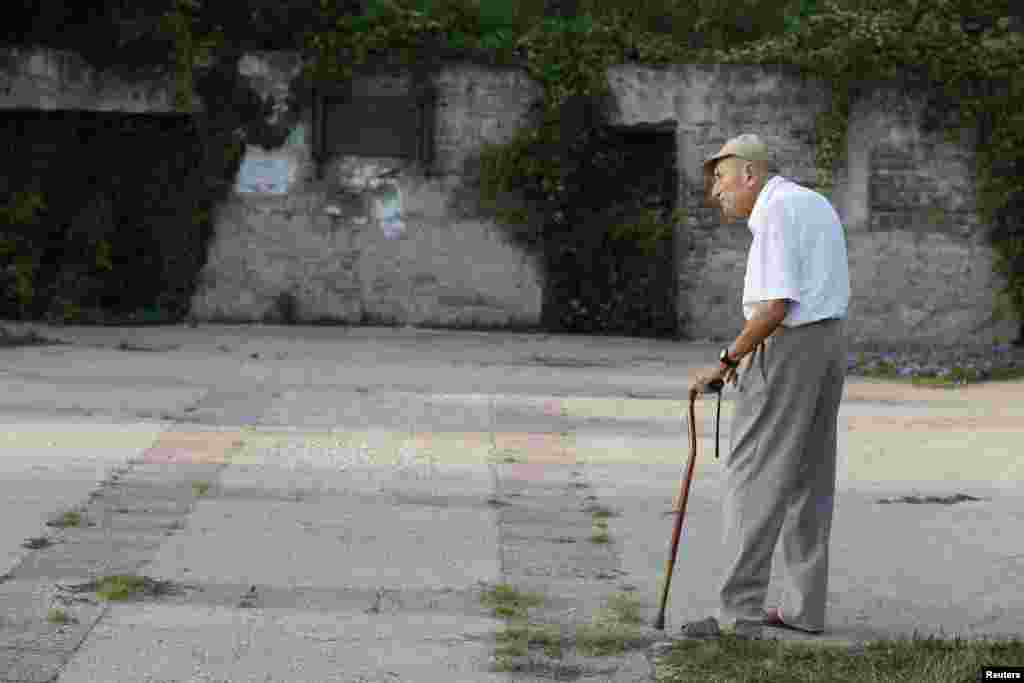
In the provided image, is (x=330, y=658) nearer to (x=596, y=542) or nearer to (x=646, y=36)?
(x=596, y=542)

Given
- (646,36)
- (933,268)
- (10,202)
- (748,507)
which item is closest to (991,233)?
(933,268)

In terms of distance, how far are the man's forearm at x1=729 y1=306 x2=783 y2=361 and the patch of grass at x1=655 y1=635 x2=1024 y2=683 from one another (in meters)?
1.02

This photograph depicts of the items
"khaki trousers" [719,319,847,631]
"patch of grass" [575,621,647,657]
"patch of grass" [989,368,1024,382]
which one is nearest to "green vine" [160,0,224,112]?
"patch of grass" [989,368,1024,382]

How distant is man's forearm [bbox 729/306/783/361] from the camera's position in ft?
22.7

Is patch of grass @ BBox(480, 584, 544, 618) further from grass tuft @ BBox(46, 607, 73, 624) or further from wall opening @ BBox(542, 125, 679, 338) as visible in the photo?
wall opening @ BBox(542, 125, 679, 338)

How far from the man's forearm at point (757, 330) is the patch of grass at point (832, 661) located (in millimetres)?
1022

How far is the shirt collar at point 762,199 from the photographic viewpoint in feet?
23.1

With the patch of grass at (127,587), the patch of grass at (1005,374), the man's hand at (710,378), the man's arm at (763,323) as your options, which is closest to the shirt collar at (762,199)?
the man's arm at (763,323)

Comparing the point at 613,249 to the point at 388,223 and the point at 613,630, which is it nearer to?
the point at 388,223

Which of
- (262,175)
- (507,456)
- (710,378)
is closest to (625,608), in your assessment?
(710,378)

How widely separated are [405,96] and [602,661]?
13236 mm

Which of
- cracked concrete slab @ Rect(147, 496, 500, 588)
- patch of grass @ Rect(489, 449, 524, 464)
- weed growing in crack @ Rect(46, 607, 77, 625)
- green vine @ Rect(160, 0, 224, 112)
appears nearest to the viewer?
weed growing in crack @ Rect(46, 607, 77, 625)

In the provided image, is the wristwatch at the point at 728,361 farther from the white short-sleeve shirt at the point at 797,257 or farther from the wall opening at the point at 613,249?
the wall opening at the point at 613,249

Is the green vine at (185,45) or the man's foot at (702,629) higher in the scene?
the green vine at (185,45)
